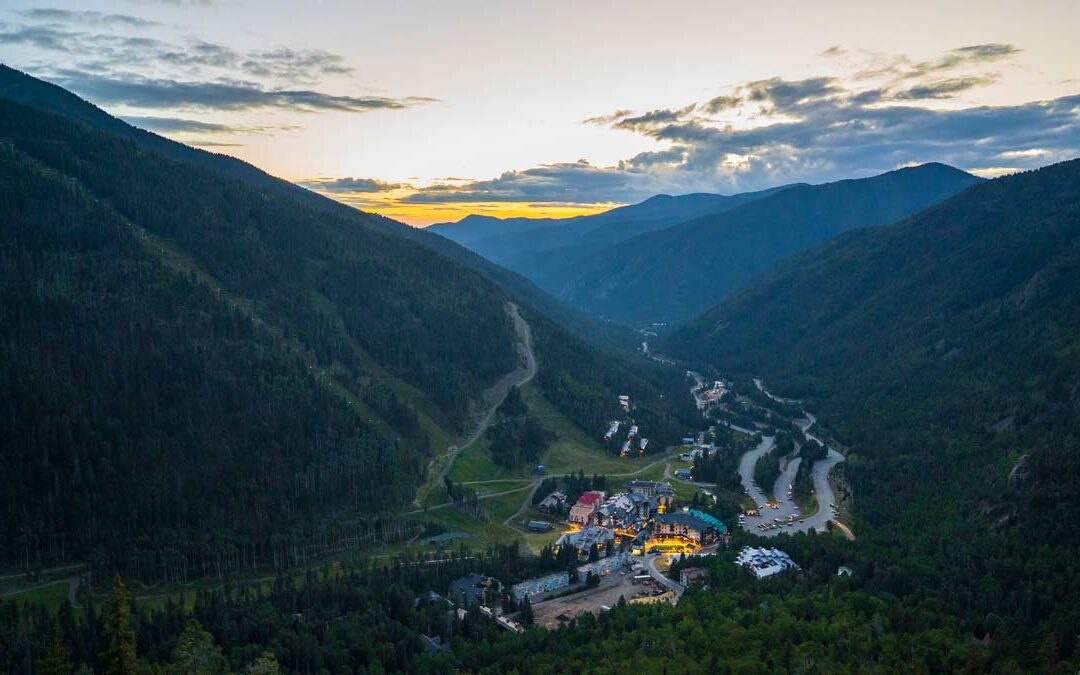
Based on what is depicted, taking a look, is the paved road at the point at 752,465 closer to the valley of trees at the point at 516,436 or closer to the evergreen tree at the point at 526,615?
the valley of trees at the point at 516,436

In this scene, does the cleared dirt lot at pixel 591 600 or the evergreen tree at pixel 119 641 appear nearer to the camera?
the evergreen tree at pixel 119 641

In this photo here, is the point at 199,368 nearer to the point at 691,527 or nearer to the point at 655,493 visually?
the point at 655,493

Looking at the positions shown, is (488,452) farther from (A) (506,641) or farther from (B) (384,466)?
(A) (506,641)

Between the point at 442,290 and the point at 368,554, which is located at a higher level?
the point at 442,290

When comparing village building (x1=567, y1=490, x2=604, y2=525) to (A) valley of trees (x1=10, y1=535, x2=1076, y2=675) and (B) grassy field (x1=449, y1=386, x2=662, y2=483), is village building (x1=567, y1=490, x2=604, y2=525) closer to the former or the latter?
(B) grassy field (x1=449, y1=386, x2=662, y2=483)

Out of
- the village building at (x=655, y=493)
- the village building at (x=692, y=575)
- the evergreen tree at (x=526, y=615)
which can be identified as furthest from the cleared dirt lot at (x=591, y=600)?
the village building at (x=655, y=493)

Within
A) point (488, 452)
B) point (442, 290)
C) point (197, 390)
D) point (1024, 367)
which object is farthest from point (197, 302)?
point (1024, 367)

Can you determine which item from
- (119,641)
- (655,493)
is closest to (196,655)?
(119,641)

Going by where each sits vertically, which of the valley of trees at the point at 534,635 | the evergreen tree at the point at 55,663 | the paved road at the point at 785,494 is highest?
the evergreen tree at the point at 55,663

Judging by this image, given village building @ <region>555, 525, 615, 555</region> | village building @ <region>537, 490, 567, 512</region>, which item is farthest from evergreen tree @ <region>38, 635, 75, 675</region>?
village building @ <region>537, 490, 567, 512</region>
